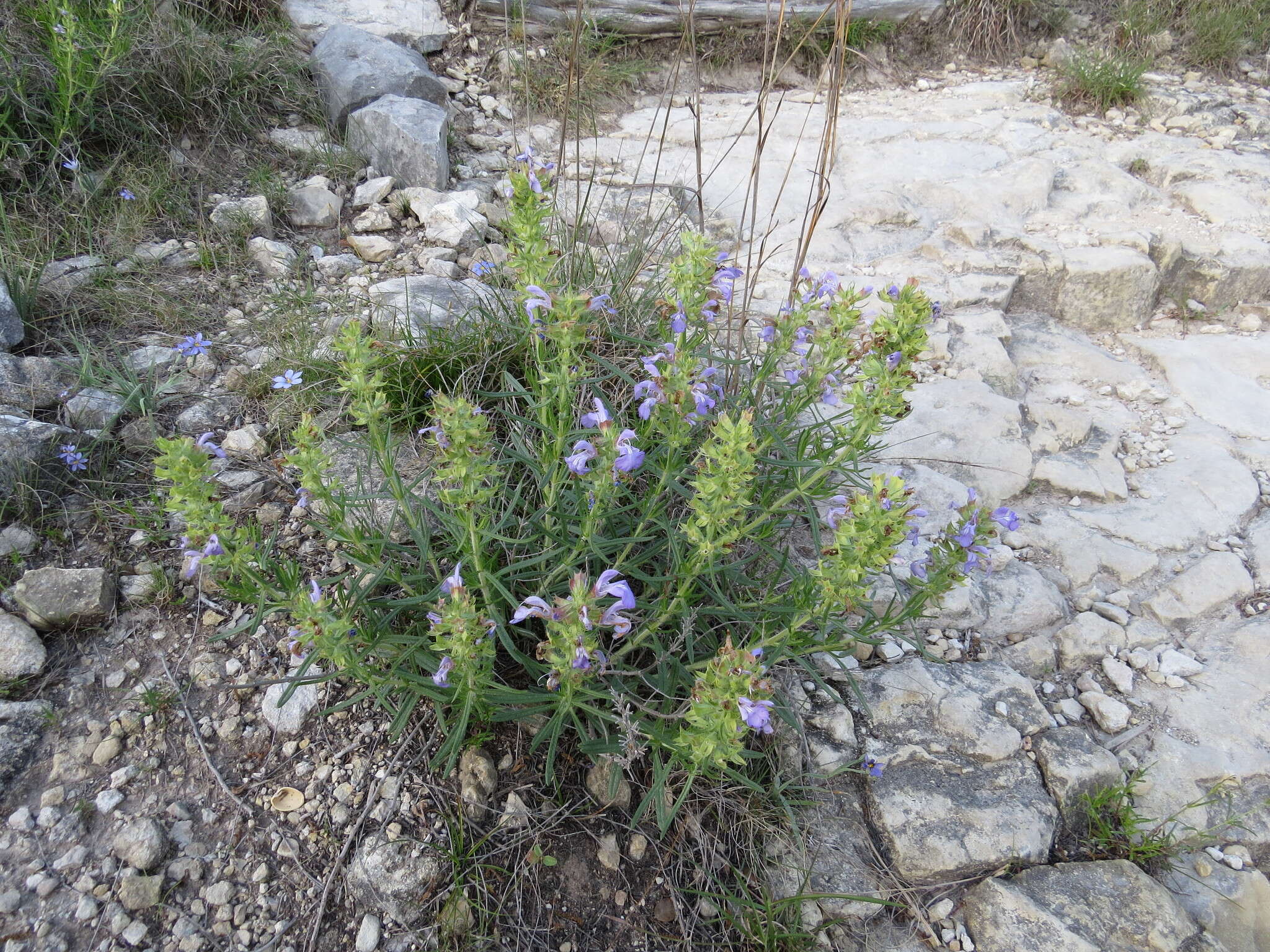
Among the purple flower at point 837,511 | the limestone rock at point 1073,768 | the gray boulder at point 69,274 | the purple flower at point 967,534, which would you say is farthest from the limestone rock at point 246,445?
the limestone rock at point 1073,768

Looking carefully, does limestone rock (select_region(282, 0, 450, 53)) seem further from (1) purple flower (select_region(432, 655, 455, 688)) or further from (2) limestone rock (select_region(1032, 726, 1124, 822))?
(2) limestone rock (select_region(1032, 726, 1124, 822))

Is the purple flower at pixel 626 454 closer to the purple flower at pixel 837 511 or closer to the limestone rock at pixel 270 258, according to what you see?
the purple flower at pixel 837 511

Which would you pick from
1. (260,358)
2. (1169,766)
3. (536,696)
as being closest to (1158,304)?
(1169,766)

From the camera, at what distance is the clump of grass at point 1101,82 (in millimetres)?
6629

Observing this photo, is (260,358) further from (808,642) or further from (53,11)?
(808,642)

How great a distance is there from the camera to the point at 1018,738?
8.98 feet

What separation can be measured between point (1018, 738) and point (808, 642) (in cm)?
89

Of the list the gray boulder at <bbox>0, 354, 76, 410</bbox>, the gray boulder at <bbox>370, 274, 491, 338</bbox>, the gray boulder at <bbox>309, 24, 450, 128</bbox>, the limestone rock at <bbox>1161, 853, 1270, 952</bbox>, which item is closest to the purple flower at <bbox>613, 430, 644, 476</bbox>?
the gray boulder at <bbox>370, 274, 491, 338</bbox>

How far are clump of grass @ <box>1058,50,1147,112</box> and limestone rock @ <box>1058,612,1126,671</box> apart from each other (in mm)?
5577

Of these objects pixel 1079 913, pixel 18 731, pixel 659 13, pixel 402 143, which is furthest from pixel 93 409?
pixel 659 13

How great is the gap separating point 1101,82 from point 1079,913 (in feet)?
22.3

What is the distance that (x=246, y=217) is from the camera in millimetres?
4391

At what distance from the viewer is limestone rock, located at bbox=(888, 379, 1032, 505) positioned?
12.1ft

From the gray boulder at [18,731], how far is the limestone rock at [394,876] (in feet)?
3.50
